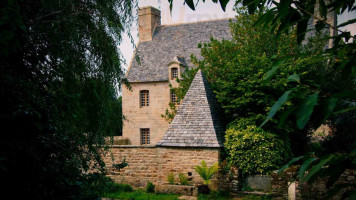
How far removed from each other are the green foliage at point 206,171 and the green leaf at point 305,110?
10965mm

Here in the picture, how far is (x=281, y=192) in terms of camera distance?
10.8m

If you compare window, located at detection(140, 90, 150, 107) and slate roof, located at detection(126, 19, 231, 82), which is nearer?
slate roof, located at detection(126, 19, 231, 82)

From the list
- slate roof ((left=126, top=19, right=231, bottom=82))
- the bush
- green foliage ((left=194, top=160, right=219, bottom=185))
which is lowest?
green foliage ((left=194, top=160, right=219, bottom=185))

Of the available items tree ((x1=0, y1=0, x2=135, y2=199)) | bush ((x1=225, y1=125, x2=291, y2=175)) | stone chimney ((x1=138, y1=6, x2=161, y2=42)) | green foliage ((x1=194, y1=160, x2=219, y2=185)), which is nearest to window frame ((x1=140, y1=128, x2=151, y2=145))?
stone chimney ((x1=138, y1=6, x2=161, y2=42))

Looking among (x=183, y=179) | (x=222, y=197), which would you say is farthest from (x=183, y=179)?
(x=222, y=197)

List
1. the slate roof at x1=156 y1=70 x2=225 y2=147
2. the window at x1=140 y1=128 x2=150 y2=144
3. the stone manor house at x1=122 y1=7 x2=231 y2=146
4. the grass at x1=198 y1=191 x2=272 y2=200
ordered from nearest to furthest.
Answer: the grass at x1=198 y1=191 x2=272 y2=200
the slate roof at x1=156 y1=70 x2=225 y2=147
the stone manor house at x1=122 y1=7 x2=231 y2=146
the window at x1=140 y1=128 x2=150 y2=144

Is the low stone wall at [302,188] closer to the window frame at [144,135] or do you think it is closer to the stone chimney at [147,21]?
the window frame at [144,135]

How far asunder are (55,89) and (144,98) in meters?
21.2

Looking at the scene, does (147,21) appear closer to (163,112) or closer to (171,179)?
(163,112)

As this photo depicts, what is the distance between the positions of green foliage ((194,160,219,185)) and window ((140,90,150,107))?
47.9 feet

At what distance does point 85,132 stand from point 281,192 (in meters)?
7.12

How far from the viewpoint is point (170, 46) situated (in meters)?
27.0

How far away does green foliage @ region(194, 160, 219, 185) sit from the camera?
38.8 feet

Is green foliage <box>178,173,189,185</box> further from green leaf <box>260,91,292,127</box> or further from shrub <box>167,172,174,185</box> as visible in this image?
green leaf <box>260,91,292,127</box>
